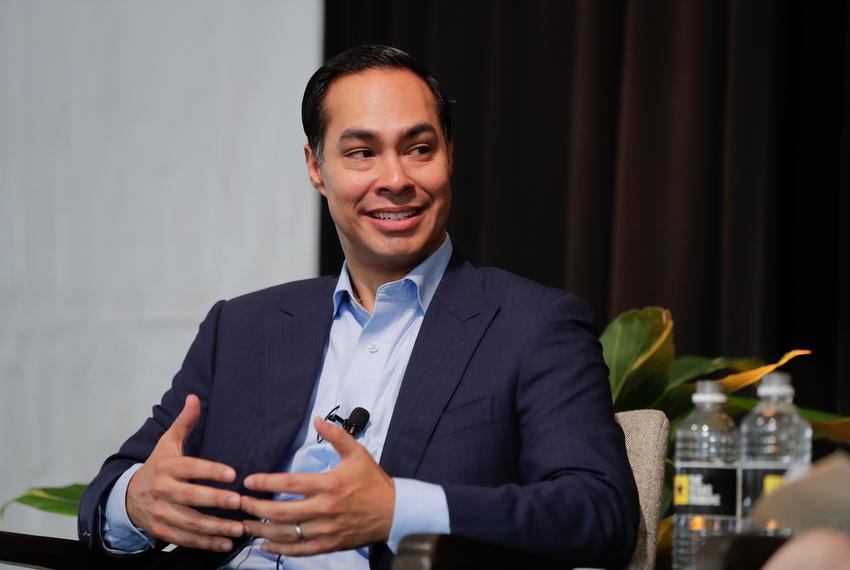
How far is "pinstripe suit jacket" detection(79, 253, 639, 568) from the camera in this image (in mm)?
1520

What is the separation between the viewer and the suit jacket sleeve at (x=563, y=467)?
148cm

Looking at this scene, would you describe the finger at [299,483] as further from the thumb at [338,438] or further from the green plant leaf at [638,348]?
the green plant leaf at [638,348]

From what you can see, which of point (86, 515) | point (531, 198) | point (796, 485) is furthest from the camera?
point (531, 198)

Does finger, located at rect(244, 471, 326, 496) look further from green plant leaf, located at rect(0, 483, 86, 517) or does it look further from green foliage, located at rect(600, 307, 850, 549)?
green plant leaf, located at rect(0, 483, 86, 517)

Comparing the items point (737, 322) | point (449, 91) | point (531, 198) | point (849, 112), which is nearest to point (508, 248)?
point (531, 198)

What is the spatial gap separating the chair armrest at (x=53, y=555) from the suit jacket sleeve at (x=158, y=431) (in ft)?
0.09

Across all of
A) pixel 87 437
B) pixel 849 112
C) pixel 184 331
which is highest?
pixel 849 112

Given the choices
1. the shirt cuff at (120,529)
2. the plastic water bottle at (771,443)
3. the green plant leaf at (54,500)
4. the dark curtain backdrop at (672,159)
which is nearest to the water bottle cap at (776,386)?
the plastic water bottle at (771,443)

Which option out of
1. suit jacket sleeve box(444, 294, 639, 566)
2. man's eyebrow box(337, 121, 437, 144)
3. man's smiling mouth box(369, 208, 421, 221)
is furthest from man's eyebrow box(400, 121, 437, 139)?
suit jacket sleeve box(444, 294, 639, 566)

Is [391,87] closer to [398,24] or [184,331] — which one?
[398,24]

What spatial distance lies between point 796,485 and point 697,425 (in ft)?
1.77

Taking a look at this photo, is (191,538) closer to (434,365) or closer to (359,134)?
(434,365)

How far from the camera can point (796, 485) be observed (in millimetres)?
1120

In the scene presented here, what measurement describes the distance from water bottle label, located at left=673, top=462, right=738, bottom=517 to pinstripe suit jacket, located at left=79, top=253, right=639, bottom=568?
164 mm
